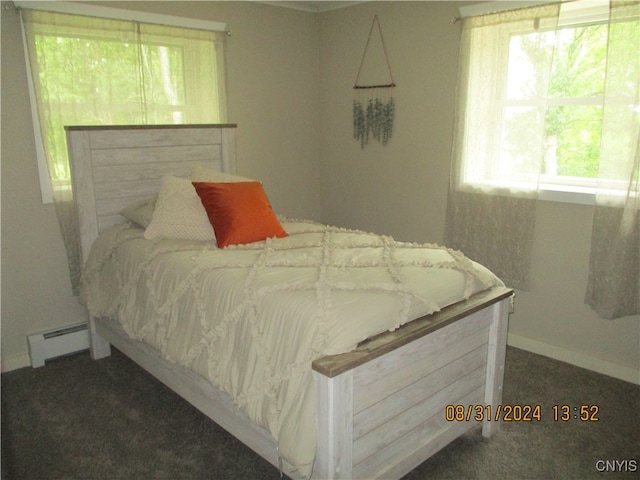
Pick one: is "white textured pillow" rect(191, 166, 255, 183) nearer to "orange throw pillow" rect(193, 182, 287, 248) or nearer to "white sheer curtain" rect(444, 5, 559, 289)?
"orange throw pillow" rect(193, 182, 287, 248)

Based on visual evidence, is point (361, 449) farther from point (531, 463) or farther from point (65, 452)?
point (65, 452)

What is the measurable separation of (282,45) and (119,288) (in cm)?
232

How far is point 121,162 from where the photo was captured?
117 inches

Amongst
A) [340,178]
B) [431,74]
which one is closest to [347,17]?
[431,74]

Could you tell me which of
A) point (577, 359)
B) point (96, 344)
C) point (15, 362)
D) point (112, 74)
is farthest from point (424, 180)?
point (15, 362)

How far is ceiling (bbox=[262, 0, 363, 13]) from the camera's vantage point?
384 cm

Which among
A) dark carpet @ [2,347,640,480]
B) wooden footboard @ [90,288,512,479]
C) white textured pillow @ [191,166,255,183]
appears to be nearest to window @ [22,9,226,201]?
white textured pillow @ [191,166,255,183]

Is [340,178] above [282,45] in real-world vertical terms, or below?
below

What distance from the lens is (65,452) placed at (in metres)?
2.16

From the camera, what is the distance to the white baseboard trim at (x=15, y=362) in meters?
2.89

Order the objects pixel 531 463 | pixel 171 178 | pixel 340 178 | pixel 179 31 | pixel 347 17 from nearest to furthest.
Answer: pixel 531 463 < pixel 171 178 < pixel 179 31 < pixel 347 17 < pixel 340 178

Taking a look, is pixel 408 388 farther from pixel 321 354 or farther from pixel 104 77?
pixel 104 77

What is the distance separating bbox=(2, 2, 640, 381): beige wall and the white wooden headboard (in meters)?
0.29

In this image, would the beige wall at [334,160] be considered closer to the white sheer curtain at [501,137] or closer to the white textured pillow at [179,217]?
A: the white sheer curtain at [501,137]
